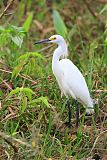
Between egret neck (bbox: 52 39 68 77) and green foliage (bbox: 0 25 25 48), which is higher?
green foliage (bbox: 0 25 25 48)

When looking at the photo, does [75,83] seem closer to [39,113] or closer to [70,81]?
[70,81]

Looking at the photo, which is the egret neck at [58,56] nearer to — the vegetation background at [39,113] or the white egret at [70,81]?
the white egret at [70,81]

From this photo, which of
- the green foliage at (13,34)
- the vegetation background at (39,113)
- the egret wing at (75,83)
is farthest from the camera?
the green foliage at (13,34)

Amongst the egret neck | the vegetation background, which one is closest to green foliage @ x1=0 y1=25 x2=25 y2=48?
the vegetation background

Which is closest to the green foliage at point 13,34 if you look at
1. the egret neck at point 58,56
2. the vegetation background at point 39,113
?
the vegetation background at point 39,113

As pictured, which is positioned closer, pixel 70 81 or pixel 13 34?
pixel 70 81

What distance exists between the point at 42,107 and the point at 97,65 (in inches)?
33.2

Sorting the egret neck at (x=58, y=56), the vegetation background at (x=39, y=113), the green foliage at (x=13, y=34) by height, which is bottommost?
the vegetation background at (x=39, y=113)

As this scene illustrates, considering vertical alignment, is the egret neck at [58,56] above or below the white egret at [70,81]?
above

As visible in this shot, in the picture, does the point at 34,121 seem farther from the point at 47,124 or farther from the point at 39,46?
the point at 39,46

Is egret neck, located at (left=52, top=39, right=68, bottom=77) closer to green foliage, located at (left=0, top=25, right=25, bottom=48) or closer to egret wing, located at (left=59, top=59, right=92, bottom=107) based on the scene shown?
egret wing, located at (left=59, top=59, right=92, bottom=107)

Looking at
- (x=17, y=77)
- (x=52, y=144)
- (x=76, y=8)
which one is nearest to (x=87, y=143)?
(x=52, y=144)

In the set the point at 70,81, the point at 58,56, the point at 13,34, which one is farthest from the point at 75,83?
the point at 13,34

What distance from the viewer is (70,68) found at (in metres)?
3.69
